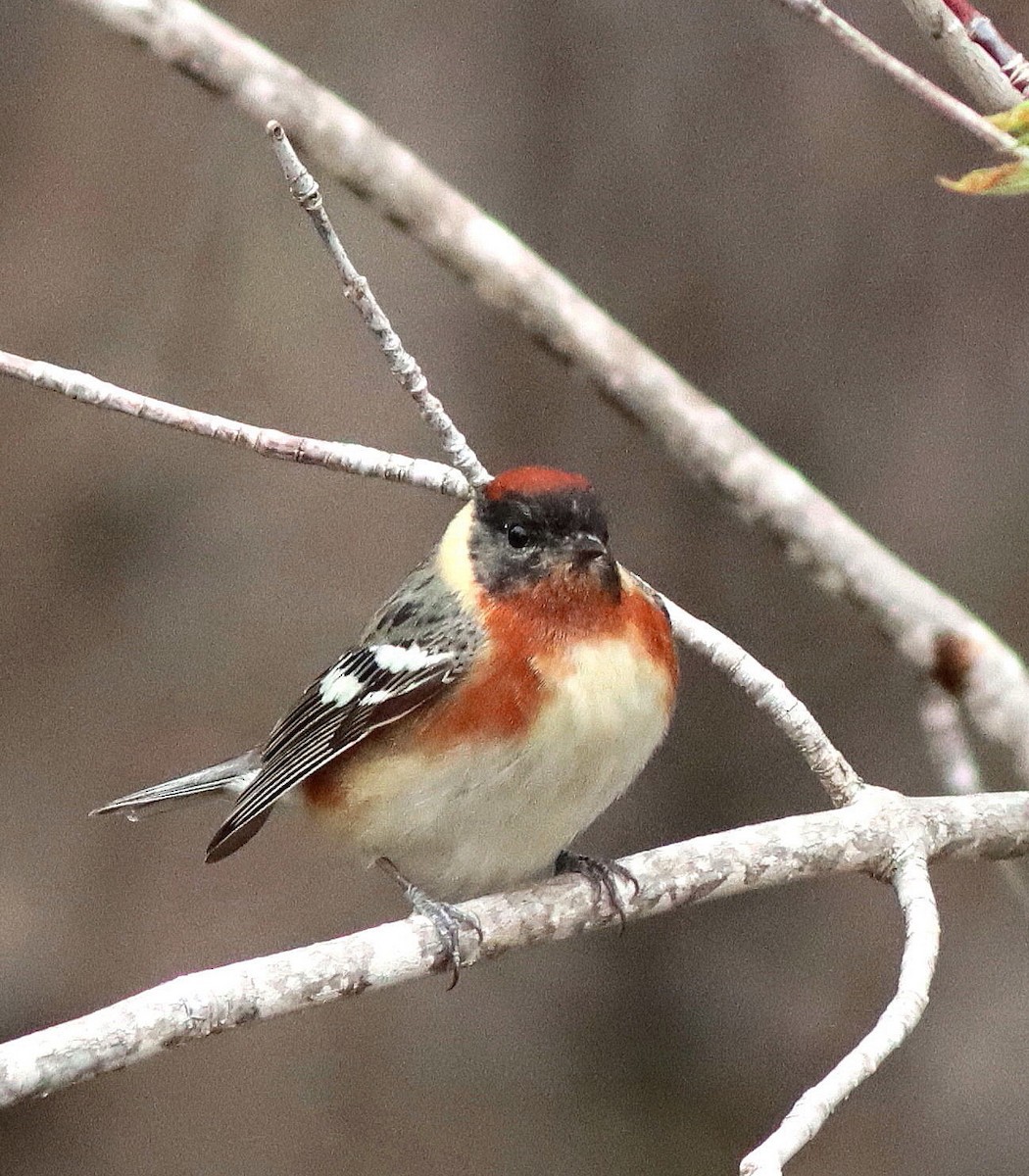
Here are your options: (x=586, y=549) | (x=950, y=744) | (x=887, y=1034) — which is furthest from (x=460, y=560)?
(x=887, y=1034)

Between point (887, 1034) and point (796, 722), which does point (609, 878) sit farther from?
point (887, 1034)

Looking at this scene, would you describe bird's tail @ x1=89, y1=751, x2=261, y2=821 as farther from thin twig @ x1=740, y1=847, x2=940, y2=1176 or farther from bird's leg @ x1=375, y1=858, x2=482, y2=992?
thin twig @ x1=740, y1=847, x2=940, y2=1176

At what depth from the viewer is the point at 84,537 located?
5.03 m

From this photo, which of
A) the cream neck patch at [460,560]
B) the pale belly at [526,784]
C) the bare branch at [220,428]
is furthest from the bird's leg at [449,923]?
the bare branch at [220,428]

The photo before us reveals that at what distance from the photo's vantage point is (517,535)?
2938mm

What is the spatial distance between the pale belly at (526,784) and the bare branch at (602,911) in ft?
0.44

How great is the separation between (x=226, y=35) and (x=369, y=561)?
241 cm

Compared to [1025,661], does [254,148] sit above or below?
above

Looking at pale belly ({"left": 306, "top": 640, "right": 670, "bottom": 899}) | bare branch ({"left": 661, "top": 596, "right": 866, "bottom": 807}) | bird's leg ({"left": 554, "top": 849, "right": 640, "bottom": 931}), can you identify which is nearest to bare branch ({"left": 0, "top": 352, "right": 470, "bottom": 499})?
pale belly ({"left": 306, "top": 640, "right": 670, "bottom": 899})

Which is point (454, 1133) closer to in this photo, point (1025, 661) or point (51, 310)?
point (1025, 661)

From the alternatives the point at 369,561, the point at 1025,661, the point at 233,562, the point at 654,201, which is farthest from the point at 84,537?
the point at 1025,661

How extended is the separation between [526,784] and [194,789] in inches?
39.3

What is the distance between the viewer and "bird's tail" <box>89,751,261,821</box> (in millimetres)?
3320

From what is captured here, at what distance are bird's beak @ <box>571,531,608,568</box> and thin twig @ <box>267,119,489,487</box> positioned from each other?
222 millimetres
